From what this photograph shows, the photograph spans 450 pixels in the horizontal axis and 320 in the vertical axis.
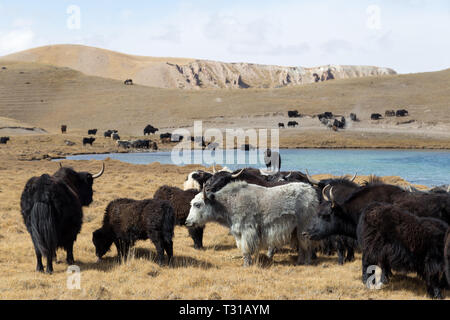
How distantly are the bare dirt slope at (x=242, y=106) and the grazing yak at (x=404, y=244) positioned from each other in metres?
42.2

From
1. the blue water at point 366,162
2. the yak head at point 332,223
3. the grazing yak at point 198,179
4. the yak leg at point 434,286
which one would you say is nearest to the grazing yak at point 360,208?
the yak head at point 332,223

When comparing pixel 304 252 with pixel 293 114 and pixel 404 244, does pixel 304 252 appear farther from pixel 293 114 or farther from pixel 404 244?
pixel 293 114

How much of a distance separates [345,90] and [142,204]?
243ft

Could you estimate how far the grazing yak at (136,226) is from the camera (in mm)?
7566

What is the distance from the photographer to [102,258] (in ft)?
26.7

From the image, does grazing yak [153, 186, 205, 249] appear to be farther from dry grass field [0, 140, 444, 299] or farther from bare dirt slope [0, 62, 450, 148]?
bare dirt slope [0, 62, 450, 148]

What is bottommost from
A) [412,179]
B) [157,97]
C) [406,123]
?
[412,179]

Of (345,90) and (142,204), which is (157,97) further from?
(142,204)

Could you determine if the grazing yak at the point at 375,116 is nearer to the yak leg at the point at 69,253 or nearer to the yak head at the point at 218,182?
the yak head at the point at 218,182

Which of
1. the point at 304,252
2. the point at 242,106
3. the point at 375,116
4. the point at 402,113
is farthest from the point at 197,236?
the point at 242,106

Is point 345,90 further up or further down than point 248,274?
further up

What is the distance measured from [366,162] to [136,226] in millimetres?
30346
